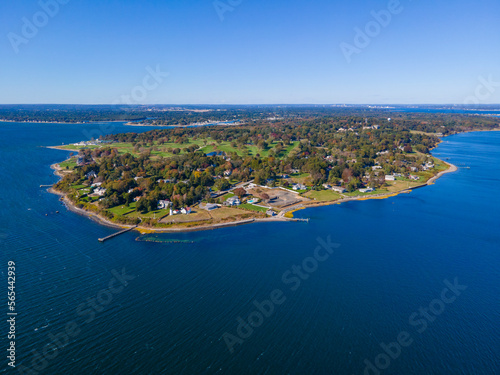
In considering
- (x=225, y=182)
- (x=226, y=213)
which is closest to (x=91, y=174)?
(x=225, y=182)

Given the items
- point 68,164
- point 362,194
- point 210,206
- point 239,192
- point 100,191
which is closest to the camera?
point 210,206

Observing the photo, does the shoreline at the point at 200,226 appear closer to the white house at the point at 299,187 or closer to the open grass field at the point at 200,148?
the white house at the point at 299,187

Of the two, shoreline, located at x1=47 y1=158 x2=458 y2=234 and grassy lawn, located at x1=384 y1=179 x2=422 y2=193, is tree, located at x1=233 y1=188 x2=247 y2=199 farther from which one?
grassy lawn, located at x1=384 y1=179 x2=422 y2=193

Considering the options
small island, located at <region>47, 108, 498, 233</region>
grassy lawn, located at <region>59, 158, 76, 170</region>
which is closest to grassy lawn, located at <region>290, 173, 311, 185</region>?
small island, located at <region>47, 108, 498, 233</region>

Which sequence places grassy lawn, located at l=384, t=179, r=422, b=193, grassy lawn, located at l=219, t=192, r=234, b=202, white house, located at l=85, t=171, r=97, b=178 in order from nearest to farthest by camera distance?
grassy lawn, located at l=219, t=192, r=234, b=202 < grassy lawn, located at l=384, t=179, r=422, b=193 < white house, located at l=85, t=171, r=97, b=178

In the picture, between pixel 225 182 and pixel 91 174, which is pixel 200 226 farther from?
pixel 91 174

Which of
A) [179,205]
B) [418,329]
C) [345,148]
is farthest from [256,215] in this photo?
[345,148]

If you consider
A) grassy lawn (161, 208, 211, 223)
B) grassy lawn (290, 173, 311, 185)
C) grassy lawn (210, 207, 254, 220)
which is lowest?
grassy lawn (290, 173, 311, 185)
